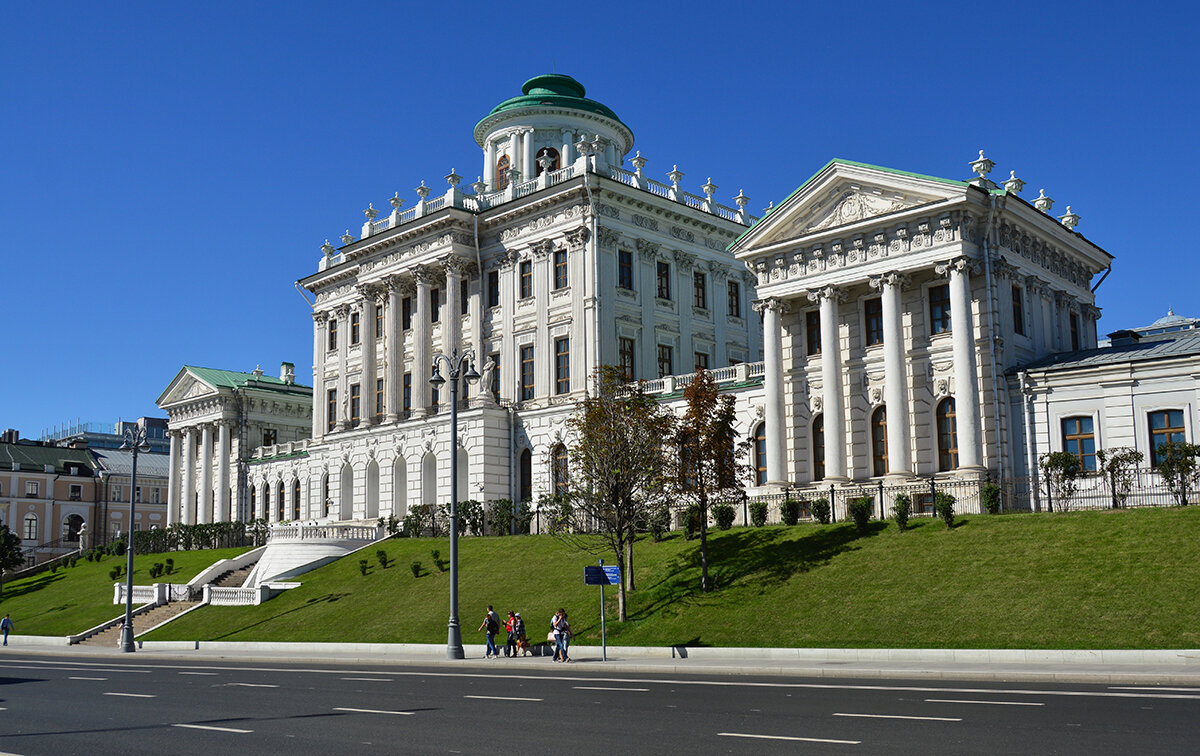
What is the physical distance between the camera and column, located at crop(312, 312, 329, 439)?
248 feet

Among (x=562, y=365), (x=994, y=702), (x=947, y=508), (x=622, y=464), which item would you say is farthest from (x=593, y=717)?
(x=562, y=365)

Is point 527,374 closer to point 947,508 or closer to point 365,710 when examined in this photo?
point 947,508

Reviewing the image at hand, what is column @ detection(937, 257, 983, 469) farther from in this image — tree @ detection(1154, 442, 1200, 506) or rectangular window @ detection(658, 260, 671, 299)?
rectangular window @ detection(658, 260, 671, 299)

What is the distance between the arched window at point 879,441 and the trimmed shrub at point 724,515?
260 inches

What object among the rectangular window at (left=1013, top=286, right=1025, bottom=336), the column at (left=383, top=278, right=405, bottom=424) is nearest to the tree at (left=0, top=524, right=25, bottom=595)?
the column at (left=383, top=278, right=405, bottom=424)

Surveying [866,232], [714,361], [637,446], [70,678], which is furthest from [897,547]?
[714,361]

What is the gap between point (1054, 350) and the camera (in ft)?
159

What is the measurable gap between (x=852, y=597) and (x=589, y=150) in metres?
39.2

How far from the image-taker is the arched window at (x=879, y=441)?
4650 cm

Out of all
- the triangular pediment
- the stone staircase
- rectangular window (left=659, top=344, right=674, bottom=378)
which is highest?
the triangular pediment

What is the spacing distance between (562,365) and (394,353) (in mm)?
12839

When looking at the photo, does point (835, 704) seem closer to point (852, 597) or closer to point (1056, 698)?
point (1056, 698)

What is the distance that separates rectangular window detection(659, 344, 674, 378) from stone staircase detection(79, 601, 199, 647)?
85.3 ft

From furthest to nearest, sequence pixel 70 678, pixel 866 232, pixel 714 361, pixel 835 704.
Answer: pixel 714 361 → pixel 866 232 → pixel 70 678 → pixel 835 704
